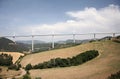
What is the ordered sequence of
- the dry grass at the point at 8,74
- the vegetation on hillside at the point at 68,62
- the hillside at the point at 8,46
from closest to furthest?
the dry grass at the point at 8,74 < the vegetation on hillside at the point at 68,62 < the hillside at the point at 8,46

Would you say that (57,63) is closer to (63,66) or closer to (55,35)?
(63,66)

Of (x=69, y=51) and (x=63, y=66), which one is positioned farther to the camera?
(x=69, y=51)

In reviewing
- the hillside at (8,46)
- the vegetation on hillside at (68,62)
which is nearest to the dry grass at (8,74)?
the vegetation on hillside at (68,62)

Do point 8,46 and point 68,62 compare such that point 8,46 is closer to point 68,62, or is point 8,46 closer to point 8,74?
point 8,74

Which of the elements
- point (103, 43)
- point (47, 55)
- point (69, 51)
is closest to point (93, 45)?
point (103, 43)

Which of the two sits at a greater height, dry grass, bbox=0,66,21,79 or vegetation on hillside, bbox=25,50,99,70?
vegetation on hillside, bbox=25,50,99,70

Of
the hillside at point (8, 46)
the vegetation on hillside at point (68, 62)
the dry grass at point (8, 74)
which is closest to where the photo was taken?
the dry grass at point (8, 74)

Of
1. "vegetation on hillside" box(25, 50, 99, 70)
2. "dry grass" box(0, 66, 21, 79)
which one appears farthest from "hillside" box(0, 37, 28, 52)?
"vegetation on hillside" box(25, 50, 99, 70)

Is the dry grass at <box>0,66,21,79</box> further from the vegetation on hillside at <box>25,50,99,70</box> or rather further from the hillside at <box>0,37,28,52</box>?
the hillside at <box>0,37,28,52</box>

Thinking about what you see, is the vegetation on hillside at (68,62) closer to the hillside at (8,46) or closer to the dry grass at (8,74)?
the dry grass at (8,74)

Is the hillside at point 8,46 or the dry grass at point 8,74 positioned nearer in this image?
the dry grass at point 8,74

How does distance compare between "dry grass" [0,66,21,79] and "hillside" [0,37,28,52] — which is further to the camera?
"hillside" [0,37,28,52]
